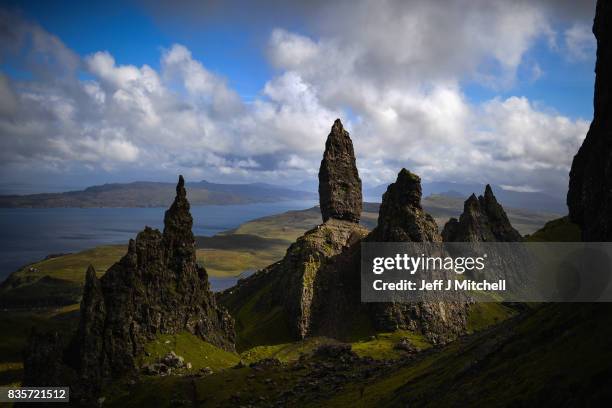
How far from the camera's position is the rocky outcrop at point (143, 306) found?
366 ft

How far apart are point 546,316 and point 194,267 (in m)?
102

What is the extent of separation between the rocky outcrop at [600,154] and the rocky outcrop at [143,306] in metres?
102

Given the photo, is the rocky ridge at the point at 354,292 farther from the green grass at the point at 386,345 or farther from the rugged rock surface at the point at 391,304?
the green grass at the point at 386,345

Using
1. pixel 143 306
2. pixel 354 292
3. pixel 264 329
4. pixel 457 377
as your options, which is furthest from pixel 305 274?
pixel 457 377

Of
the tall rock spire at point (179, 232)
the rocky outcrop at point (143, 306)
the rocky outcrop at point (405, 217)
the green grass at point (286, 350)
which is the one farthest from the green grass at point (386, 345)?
the tall rock spire at point (179, 232)

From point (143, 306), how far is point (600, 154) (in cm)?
10831

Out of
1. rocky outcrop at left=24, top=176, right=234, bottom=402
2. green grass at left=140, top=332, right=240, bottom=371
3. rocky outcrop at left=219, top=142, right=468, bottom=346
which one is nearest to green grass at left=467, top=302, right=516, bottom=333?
rocky outcrop at left=219, top=142, right=468, bottom=346

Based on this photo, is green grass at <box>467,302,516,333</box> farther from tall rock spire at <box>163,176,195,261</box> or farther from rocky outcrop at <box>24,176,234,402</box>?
tall rock spire at <box>163,176,195,261</box>

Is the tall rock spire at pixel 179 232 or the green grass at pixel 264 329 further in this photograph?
the green grass at pixel 264 329

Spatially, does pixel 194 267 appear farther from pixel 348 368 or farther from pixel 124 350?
pixel 348 368

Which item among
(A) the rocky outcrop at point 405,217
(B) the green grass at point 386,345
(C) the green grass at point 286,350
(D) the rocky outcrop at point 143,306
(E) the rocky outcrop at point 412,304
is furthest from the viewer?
(A) the rocky outcrop at point 405,217

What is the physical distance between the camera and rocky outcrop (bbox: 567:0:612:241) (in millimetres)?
69188

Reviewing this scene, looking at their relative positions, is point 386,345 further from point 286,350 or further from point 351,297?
point 286,350

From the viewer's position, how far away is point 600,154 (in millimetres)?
71688
